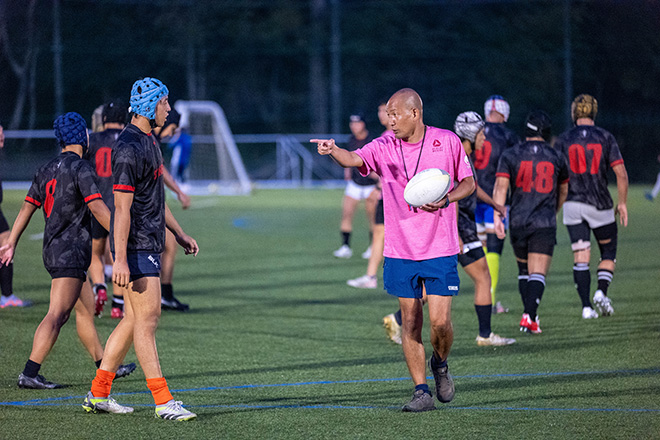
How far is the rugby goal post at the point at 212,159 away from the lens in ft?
92.9

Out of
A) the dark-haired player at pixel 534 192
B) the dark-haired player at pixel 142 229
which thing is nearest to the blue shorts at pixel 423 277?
the dark-haired player at pixel 142 229

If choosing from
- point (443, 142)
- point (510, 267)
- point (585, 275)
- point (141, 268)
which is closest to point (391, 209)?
point (443, 142)

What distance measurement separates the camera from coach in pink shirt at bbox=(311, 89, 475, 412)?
562cm

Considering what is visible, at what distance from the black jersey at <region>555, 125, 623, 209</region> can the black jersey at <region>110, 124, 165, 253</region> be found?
4849 millimetres

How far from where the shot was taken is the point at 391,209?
18.7ft

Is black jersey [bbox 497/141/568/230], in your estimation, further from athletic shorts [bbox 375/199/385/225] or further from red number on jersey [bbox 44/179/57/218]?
red number on jersey [bbox 44/179/57/218]

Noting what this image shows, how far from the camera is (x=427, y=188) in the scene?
530 cm

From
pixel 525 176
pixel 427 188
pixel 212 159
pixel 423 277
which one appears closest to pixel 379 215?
pixel 525 176

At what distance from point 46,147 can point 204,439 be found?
27410 mm

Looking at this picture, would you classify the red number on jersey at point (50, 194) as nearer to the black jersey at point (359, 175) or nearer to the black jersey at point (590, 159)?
the black jersey at point (590, 159)

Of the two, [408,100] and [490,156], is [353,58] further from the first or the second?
[408,100]

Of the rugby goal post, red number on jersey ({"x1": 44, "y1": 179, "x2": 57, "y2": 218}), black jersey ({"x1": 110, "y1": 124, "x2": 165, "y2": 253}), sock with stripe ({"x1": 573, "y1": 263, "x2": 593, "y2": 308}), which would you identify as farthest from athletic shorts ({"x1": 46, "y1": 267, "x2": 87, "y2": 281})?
the rugby goal post

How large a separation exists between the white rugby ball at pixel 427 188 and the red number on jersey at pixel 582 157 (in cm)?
409

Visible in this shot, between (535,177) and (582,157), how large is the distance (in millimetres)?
967
